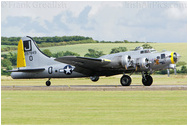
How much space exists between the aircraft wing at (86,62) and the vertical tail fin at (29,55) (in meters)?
6.21

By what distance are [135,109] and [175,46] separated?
11995 cm

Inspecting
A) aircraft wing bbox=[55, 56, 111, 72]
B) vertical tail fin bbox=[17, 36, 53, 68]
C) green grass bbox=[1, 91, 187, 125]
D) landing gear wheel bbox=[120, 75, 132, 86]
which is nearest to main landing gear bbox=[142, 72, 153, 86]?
landing gear wheel bbox=[120, 75, 132, 86]

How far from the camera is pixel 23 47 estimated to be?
1718 inches

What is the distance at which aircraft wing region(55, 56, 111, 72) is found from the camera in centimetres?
3603

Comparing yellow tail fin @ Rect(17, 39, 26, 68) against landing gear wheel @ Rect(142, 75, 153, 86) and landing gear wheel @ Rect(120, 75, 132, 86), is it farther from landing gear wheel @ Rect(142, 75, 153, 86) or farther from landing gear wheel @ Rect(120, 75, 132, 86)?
landing gear wheel @ Rect(142, 75, 153, 86)

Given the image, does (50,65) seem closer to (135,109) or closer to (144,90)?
(144,90)

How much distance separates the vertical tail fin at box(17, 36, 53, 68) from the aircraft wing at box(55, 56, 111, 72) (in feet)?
20.4

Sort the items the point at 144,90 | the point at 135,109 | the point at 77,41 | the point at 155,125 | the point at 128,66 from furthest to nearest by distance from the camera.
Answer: the point at 77,41 < the point at 128,66 < the point at 144,90 < the point at 135,109 < the point at 155,125

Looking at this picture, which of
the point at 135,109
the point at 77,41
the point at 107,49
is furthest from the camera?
the point at 77,41

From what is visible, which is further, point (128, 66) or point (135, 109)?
point (128, 66)

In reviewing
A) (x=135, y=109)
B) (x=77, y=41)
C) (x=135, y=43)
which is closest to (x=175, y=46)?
(x=135, y=43)

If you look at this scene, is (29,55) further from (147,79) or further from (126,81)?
(147,79)

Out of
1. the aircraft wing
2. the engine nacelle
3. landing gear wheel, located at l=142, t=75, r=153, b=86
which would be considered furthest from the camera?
landing gear wheel, located at l=142, t=75, r=153, b=86

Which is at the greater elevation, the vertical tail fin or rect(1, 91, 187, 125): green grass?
the vertical tail fin
